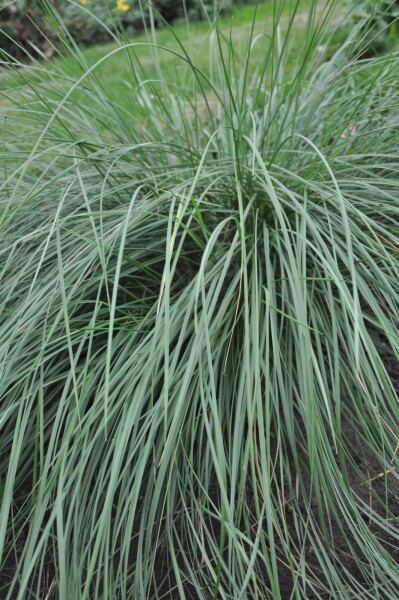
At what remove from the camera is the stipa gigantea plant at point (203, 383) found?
1659 mm

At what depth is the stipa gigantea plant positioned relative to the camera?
166 centimetres

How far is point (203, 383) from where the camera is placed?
1.74 metres

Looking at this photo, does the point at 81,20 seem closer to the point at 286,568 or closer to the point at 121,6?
the point at 121,6

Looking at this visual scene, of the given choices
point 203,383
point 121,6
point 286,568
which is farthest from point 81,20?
point 286,568

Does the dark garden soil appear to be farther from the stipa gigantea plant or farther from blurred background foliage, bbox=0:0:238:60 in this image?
blurred background foliage, bbox=0:0:238:60

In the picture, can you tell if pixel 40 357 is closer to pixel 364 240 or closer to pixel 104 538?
pixel 104 538

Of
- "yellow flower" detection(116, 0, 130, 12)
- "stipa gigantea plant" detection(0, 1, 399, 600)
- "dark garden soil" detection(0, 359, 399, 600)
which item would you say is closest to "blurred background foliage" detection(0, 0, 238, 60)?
"yellow flower" detection(116, 0, 130, 12)

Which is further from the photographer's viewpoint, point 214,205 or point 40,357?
point 214,205

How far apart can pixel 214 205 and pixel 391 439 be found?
85cm

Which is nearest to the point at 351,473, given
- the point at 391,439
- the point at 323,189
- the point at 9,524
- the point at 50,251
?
the point at 391,439

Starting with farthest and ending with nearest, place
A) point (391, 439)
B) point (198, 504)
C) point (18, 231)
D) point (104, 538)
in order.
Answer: point (18, 231)
point (391, 439)
point (198, 504)
point (104, 538)

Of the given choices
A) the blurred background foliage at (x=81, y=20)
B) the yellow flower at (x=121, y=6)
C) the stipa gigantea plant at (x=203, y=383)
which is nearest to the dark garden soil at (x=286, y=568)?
the stipa gigantea plant at (x=203, y=383)

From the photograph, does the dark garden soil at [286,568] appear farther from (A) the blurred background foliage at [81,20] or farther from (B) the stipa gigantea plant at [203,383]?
(A) the blurred background foliage at [81,20]

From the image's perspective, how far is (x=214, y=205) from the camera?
7.34 feet
